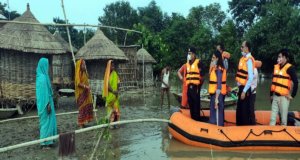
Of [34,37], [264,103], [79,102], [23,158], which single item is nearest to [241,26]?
[264,103]

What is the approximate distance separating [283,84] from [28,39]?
26.5ft

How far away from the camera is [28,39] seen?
1192cm

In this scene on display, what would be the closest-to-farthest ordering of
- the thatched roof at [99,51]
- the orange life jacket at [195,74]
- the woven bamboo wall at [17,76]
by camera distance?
1. the orange life jacket at [195,74]
2. the woven bamboo wall at [17,76]
3. the thatched roof at [99,51]

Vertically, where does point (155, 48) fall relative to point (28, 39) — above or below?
above

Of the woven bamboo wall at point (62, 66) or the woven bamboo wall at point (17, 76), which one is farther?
the woven bamboo wall at point (62, 66)

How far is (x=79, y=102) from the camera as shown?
8672mm

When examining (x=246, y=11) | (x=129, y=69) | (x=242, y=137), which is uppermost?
(x=246, y=11)

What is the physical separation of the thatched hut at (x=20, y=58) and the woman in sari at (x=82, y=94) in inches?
137

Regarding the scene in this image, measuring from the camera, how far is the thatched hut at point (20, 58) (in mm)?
11383

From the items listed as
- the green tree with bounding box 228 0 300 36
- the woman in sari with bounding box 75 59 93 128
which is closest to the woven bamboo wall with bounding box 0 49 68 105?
the woman in sari with bounding box 75 59 93 128

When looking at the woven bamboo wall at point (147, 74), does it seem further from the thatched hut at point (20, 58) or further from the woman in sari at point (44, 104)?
the woman in sari at point (44, 104)

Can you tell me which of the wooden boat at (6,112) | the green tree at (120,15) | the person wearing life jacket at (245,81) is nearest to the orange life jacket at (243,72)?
the person wearing life jacket at (245,81)

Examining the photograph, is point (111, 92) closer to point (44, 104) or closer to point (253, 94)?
point (44, 104)

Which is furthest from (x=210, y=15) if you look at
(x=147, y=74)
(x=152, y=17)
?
(x=147, y=74)
